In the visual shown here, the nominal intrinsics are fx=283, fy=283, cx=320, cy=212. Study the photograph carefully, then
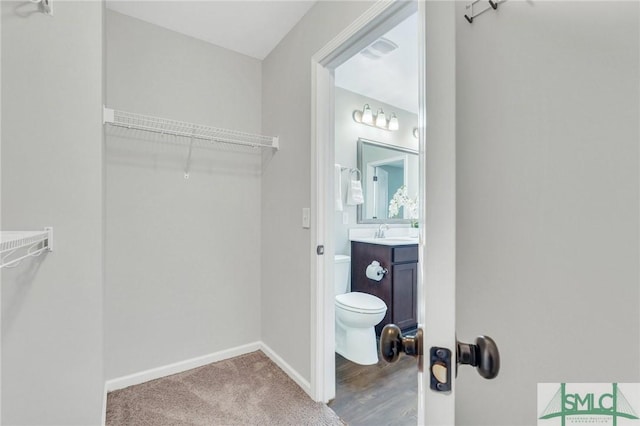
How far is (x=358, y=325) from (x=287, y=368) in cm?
59

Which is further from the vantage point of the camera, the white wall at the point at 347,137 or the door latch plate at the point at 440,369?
the white wall at the point at 347,137

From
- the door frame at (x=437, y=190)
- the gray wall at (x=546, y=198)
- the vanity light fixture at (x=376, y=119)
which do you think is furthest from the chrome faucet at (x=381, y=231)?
the door frame at (x=437, y=190)

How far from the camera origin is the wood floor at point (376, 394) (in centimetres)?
155

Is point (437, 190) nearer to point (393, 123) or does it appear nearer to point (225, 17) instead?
point (225, 17)

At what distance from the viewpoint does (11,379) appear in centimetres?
105

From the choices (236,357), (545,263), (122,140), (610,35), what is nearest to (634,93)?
(610,35)

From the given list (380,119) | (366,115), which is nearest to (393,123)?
(380,119)

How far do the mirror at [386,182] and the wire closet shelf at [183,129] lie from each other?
1.21 metres

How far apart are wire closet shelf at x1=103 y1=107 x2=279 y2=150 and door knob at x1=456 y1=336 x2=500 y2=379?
6.10ft

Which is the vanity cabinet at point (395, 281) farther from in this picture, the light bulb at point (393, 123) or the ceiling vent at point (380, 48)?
the ceiling vent at point (380, 48)

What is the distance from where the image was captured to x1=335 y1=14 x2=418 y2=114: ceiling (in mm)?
2012

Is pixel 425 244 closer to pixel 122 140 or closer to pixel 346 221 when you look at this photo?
pixel 122 140

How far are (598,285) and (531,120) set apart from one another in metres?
0.49

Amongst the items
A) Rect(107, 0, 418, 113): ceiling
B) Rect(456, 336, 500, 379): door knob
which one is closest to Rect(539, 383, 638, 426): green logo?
Rect(456, 336, 500, 379): door knob
